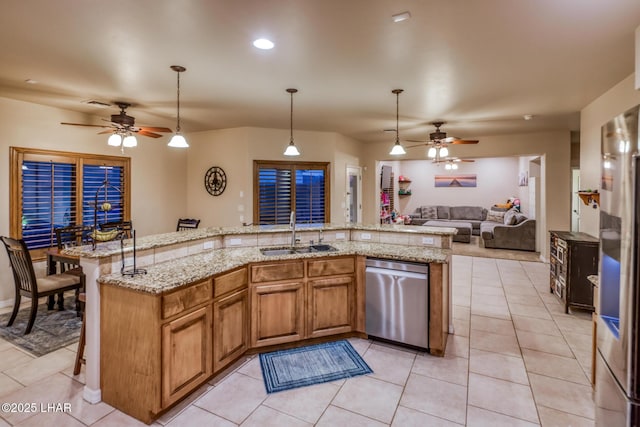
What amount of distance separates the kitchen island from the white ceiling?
64.8 inches

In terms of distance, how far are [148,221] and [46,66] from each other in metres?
3.26

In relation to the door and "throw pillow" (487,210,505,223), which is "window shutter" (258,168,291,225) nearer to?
the door

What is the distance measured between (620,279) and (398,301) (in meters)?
1.72

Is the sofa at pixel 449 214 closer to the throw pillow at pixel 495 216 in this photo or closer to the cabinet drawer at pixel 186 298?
the throw pillow at pixel 495 216

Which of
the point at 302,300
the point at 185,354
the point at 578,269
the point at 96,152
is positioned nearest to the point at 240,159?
the point at 96,152

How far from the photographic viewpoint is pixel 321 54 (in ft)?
9.59

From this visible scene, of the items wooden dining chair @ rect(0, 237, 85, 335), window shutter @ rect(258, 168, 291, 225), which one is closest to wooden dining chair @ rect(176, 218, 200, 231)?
window shutter @ rect(258, 168, 291, 225)

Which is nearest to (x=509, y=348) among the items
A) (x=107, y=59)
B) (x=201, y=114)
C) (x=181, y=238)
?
(x=181, y=238)

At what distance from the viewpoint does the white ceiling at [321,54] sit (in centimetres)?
222

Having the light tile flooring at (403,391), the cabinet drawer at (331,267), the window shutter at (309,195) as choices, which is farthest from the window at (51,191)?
the window shutter at (309,195)

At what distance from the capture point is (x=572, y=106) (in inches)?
181

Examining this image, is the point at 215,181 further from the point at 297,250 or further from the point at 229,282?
the point at 229,282

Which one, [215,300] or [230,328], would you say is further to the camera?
[230,328]

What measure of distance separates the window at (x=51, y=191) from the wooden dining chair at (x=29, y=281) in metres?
0.88
